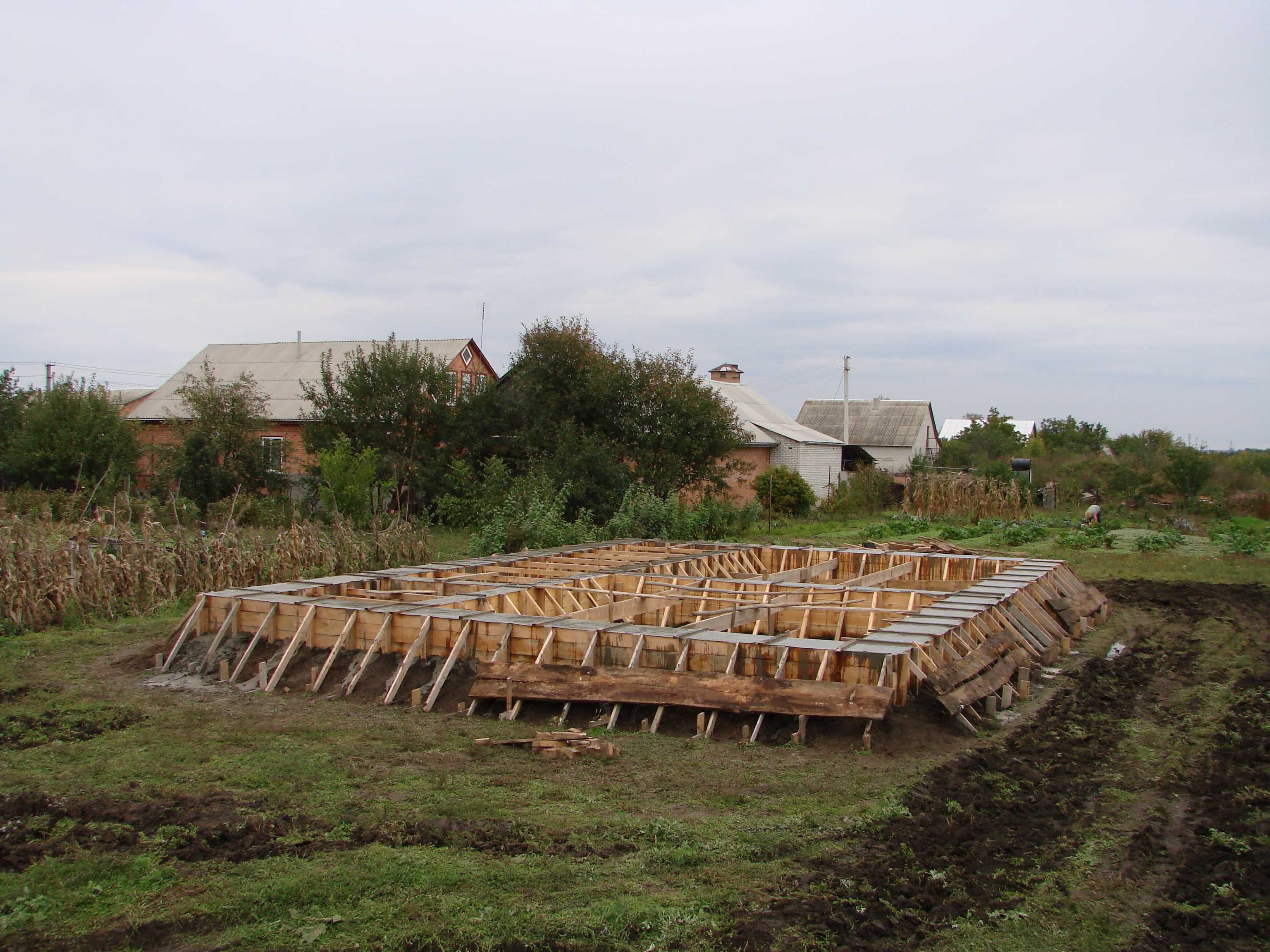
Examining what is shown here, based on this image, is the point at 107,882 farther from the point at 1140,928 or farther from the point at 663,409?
the point at 663,409

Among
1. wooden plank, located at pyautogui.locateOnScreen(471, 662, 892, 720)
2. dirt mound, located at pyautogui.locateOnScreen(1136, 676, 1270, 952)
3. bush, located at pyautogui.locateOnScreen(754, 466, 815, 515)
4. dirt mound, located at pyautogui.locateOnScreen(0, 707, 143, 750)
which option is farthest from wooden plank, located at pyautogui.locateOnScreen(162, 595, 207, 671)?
bush, located at pyautogui.locateOnScreen(754, 466, 815, 515)

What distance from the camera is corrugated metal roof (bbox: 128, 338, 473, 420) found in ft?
102

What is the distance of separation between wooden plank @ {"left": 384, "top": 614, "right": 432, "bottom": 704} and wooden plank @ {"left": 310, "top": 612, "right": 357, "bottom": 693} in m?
0.61

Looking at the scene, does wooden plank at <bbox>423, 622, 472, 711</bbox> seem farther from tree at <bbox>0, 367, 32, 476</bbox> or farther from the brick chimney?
the brick chimney

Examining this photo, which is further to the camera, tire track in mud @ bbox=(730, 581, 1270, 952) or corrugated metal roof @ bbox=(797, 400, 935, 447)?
corrugated metal roof @ bbox=(797, 400, 935, 447)

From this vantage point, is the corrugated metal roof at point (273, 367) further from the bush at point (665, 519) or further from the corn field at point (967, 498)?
the corn field at point (967, 498)

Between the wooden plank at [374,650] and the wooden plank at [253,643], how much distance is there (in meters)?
1.21

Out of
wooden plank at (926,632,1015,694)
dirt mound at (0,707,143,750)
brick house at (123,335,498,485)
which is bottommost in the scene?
dirt mound at (0,707,143,750)

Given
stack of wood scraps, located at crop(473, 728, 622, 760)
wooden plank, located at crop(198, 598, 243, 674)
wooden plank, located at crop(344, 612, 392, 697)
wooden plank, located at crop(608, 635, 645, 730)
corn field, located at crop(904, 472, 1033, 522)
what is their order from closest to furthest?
stack of wood scraps, located at crop(473, 728, 622, 760)
wooden plank, located at crop(608, 635, 645, 730)
wooden plank, located at crop(344, 612, 392, 697)
wooden plank, located at crop(198, 598, 243, 674)
corn field, located at crop(904, 472, 1033, 522)

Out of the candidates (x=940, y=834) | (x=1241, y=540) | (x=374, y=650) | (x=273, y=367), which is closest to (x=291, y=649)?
(x=374, y=650)

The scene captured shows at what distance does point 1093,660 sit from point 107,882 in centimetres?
980

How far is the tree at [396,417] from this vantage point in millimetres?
25719

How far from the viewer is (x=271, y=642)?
9.49 meters

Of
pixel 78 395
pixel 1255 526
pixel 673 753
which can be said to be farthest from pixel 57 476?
pixel 1255 526
